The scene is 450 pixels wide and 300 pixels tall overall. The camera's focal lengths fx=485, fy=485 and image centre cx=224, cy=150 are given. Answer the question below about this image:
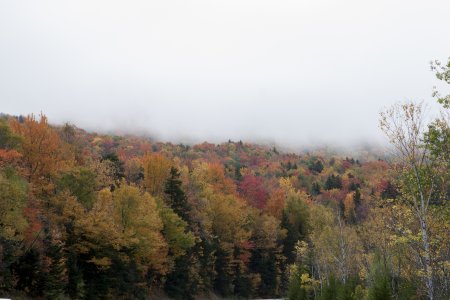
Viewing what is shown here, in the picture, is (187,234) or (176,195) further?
(176,195)

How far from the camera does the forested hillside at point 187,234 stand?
20.8 m

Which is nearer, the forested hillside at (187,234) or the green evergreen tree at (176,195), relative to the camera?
the forested hillside at (187,234)

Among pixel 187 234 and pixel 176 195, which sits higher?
pixel 176 195

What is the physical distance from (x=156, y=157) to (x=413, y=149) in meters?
51.9

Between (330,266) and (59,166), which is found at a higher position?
(59,166)

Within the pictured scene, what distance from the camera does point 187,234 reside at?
203 feet

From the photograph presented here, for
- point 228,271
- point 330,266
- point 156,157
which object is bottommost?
point 228,271

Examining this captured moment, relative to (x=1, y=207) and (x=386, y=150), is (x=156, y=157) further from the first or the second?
(x=386, y=150)

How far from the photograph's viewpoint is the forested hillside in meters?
20.8

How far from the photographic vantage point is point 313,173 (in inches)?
6373

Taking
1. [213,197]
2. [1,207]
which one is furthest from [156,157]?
[1,207]

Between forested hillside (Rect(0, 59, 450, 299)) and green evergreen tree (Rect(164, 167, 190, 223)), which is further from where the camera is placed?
green evergreen tree (Rect(164, 167, 190, 223))

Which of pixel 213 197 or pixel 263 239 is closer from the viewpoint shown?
pixel 213 197

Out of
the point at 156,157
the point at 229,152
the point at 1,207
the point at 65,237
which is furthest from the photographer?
the point at 229,152
